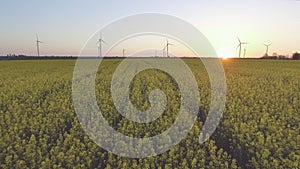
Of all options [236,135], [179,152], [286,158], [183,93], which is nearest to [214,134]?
[236,135]

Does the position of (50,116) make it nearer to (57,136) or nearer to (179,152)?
(57,136)

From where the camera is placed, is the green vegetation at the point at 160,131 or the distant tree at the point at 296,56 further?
the distant tree at the point at 296,56

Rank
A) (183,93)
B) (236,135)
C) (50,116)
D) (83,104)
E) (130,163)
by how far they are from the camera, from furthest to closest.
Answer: (183,93) → (83,104) → (50,116) → (236,135) → (130,163)

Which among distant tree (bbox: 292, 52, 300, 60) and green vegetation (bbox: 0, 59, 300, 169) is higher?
distant tree (bbox: 292, 52, 300, 60)

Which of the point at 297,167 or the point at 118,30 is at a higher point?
the point at 118,30

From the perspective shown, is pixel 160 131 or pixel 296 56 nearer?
pixel 160 131

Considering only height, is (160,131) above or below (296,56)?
below

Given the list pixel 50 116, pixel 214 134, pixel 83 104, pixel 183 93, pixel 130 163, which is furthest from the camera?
pixel 183 93

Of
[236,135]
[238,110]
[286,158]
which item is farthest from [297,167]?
[238,110]

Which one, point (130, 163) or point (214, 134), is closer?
point (130, 163)

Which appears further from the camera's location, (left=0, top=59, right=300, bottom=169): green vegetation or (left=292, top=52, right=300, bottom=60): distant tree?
(left=292, top=52, right=300, bottom=60): distant tree

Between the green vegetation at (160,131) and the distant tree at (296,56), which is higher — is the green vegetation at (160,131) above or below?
below
